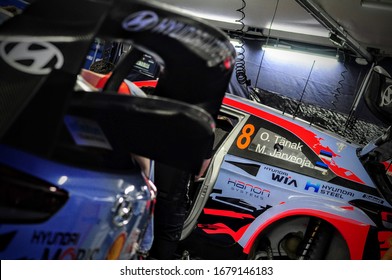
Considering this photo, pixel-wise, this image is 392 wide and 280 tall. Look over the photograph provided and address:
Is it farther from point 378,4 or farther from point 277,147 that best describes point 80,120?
point 378,4

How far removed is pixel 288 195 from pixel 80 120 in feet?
8.37

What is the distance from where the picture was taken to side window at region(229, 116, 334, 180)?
3221 millimetres

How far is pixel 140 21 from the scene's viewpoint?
2.79ft

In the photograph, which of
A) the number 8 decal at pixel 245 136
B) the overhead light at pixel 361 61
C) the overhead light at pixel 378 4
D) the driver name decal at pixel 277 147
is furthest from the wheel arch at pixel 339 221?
the overhead light at pixel 361 61

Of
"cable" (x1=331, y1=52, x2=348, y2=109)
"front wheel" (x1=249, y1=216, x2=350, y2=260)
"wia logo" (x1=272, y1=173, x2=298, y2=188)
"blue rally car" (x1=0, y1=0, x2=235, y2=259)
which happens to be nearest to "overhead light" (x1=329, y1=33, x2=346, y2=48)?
"cable" (x1=331, y1=52, x2=348, y2=109)

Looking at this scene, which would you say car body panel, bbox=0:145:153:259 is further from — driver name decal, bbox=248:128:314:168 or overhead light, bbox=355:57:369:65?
overhead light, bbox=355:57:369:65

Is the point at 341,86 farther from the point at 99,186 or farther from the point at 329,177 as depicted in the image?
the point at 99,186

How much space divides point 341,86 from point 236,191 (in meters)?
4.23

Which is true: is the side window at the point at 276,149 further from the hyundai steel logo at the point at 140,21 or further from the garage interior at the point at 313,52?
the hyundai steel logo at the point at 140,21

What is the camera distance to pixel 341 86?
6.64m

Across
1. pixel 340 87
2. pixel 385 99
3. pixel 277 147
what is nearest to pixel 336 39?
pixel 340 87

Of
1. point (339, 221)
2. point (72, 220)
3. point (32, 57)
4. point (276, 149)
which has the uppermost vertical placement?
point (32, 57)
